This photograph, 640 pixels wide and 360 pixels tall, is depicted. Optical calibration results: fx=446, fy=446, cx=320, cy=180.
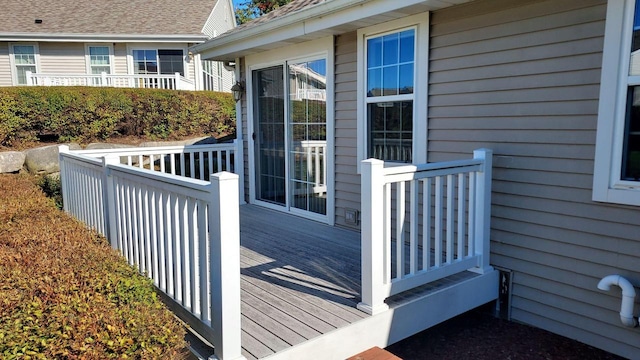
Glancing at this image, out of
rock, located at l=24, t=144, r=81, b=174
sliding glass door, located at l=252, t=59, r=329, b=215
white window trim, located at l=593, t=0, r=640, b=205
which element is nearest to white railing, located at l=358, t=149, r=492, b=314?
white window trim, located at l=593, t=0, r=640, b=205

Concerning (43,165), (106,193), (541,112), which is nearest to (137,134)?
(43,165)

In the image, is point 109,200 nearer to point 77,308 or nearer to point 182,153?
point 77,308

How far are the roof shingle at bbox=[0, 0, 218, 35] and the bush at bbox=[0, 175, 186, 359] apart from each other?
12370mm

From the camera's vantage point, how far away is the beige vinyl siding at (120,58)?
46.0 ft

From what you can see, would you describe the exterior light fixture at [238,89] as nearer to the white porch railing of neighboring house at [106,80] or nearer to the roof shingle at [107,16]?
the white porch railing of neighboring house at [106,80]

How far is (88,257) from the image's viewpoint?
2539 mm

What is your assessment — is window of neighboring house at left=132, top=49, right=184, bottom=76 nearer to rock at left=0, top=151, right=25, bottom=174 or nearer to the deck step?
rock at left=0, top=151, right=25, bottom=174

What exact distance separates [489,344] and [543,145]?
148 cm

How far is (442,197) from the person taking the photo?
3.39 m

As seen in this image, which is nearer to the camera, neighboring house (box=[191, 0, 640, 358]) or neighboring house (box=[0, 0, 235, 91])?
neighboring house (box=[191, 0, 640, 358])

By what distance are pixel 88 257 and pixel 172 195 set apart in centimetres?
58

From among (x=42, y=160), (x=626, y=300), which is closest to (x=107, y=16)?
(x=42, y=160)

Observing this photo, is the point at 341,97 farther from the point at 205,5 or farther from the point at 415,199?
the point at 205,5

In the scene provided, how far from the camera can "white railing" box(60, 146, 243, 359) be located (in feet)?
7.02
